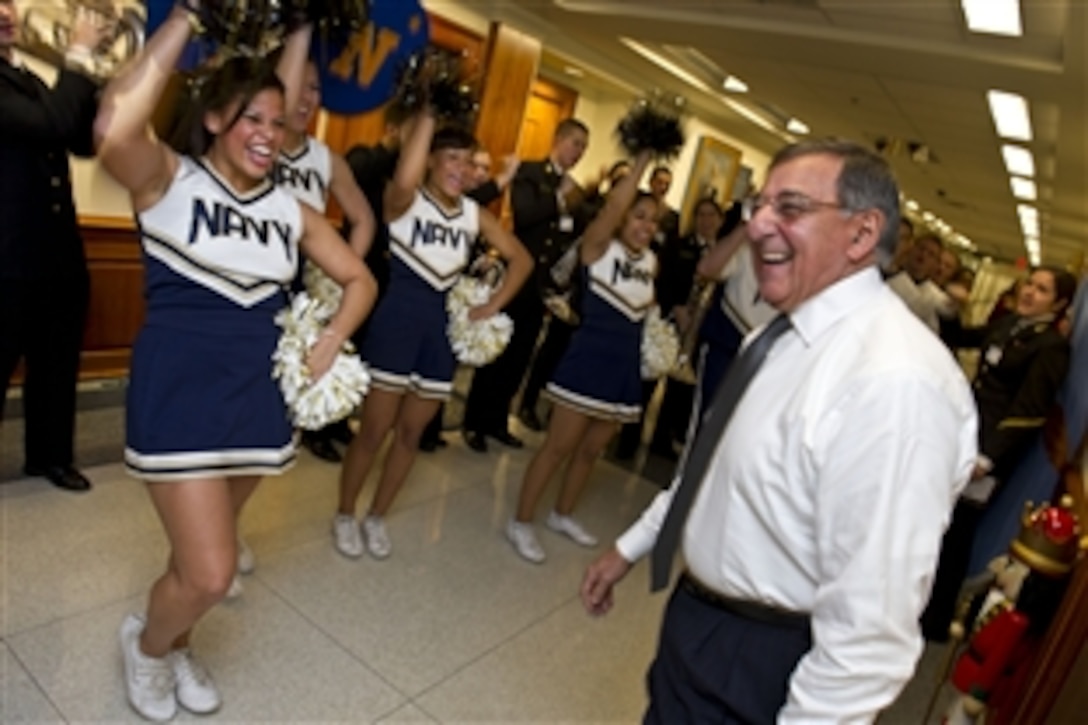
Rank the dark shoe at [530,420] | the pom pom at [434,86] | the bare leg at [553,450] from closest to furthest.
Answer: the pom pom at [434,86], the bare leg at [553,450], the dark shoe at [530,420]

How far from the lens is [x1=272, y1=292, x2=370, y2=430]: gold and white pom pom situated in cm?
180

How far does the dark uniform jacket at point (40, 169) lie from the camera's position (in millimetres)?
2125

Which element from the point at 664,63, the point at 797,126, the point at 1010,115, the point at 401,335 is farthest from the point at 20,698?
the point at 797,126

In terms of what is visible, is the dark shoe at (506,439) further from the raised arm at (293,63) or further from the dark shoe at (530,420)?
the raised arm at (293,63)

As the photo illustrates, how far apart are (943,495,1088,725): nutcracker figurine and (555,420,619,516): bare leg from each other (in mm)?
1587

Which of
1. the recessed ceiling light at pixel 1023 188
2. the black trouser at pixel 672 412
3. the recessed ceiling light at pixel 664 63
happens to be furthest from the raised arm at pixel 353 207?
the recessed ceiling light at pixel 1023 188

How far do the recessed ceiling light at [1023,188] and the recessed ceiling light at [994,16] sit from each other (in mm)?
5222

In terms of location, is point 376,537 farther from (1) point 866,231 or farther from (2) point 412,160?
(1) point 866,231

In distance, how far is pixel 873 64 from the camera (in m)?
5.06

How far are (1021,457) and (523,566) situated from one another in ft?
7.11

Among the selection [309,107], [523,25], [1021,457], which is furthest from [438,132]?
[523,25]

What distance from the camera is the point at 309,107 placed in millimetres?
2232

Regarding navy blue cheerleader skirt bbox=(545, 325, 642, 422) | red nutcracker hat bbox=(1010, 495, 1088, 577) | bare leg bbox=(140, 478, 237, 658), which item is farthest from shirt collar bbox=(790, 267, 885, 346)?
navy blue cheerleader skirt bbox=(545, 325, 642, 422)

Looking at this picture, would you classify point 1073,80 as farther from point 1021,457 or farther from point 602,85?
point 602,85
